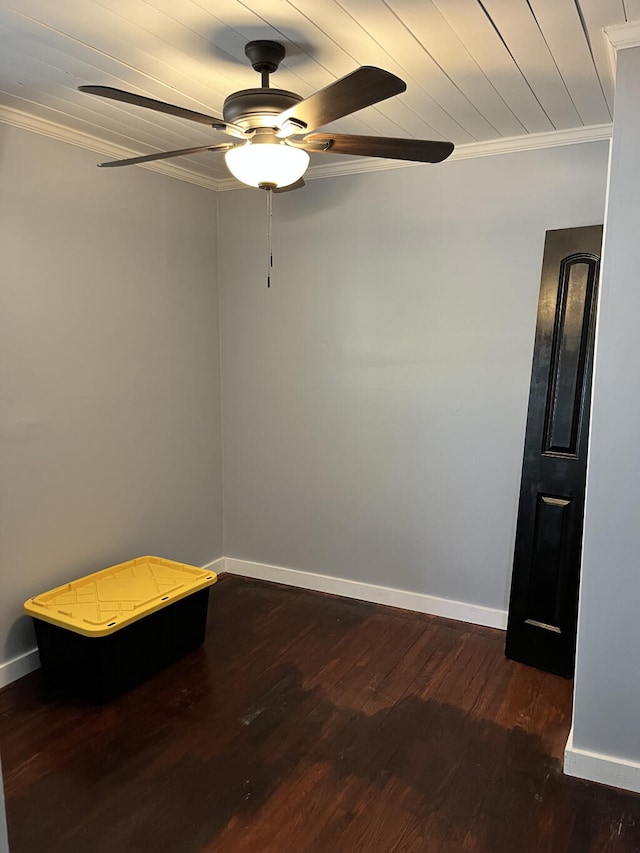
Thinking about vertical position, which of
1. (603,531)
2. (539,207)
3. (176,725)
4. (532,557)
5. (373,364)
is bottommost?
(176,725)

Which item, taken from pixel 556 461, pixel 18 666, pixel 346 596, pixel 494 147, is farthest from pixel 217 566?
pixel 494 147

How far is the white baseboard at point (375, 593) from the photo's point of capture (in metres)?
3.22

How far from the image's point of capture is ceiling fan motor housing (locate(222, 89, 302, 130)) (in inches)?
69.1

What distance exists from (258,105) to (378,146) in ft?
1.24

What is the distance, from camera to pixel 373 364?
11.0ft

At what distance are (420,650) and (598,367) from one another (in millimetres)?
1656

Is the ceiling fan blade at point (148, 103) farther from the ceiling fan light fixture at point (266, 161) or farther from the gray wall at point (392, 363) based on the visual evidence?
the gray wall at point (392, 363)

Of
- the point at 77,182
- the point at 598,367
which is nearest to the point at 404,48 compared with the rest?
the point at 598,367


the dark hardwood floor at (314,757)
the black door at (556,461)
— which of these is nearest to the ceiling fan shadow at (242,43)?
the black door at (556,461)

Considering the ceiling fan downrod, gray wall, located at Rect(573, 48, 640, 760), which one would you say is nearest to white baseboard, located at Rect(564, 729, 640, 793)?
gray wall, located at Rect(573, 48, 640, 760)

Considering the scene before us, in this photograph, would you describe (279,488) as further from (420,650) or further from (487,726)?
(487,726)

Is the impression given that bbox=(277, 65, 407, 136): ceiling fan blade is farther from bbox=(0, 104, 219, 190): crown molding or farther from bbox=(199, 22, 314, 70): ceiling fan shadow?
bbox=(0, 104, 219, 190): crown molding

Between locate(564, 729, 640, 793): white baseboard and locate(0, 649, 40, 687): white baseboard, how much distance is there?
2.22 metres

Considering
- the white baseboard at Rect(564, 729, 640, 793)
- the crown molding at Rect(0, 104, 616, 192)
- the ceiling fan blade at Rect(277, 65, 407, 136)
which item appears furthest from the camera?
the crown molding at Rect(0, 104, 616, 192)
